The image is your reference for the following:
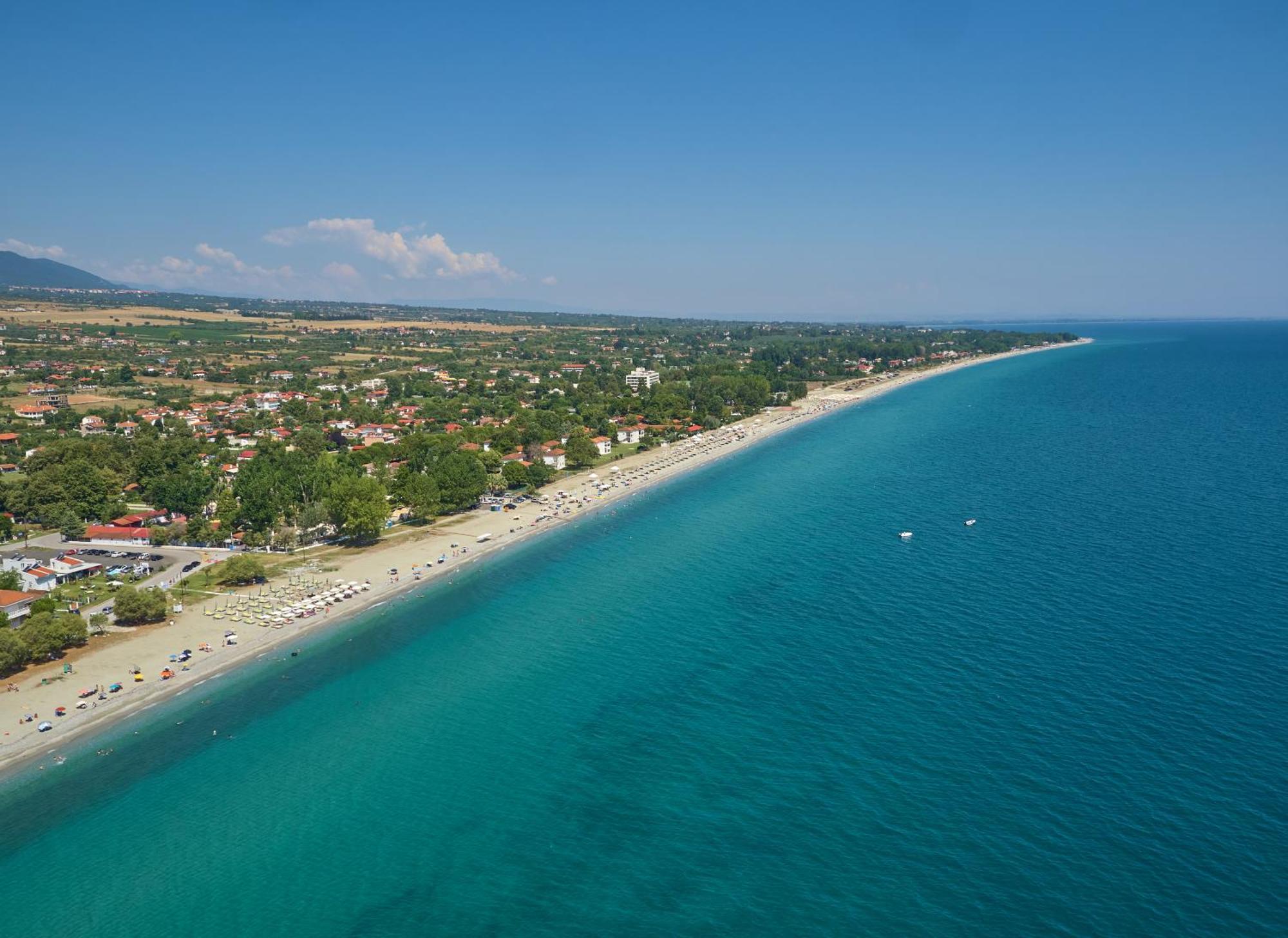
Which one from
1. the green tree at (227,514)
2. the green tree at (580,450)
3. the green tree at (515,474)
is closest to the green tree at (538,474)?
the green tree at (515,474)

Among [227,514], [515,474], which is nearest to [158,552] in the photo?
[227,514]

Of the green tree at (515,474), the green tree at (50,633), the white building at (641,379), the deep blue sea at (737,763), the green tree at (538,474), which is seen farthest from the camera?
the white building at (641,379)

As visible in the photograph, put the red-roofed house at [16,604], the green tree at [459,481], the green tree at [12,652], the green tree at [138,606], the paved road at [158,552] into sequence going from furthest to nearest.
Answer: the green tree at [459,481]
the paved road at [158,552]
the green tree at [138,606]
the red-roofed house at [16,604]
the green tree at [12,652]

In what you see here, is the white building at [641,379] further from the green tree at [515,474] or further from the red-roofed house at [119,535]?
the red-roofed house at [119,535]

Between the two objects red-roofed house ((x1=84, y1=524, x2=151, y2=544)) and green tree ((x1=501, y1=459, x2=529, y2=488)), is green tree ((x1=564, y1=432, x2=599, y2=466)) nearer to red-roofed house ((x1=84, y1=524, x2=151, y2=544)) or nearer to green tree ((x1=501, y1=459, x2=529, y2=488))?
green tree ((x1=501, y1=459, x2=529, y2=488))

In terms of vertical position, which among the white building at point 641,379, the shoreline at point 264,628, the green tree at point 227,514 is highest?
the white building at point 641,379

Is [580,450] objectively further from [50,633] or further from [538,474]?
[50,633]

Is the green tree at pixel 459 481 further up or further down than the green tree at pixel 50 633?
further up

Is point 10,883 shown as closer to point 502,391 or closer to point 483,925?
point 483,925
